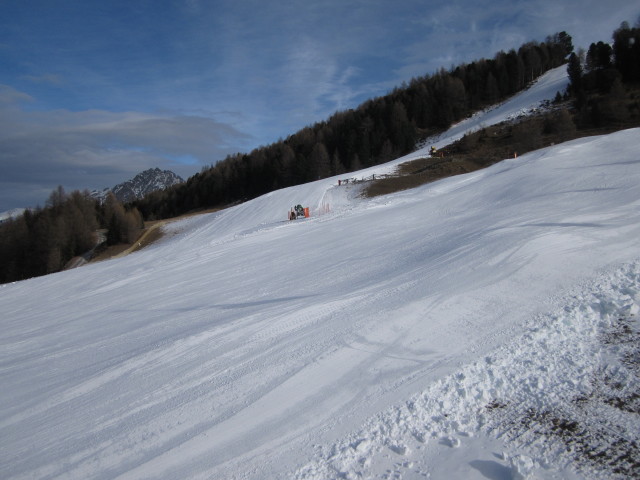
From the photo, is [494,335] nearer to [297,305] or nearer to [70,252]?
[297,305]

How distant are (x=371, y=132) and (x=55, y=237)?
60.3 metres

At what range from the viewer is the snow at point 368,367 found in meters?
3.39

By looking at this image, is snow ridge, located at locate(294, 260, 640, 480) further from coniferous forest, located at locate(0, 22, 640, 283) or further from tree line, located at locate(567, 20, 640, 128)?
tree line, located at locate(567, 20, 640, 128)

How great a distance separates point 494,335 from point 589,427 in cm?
160

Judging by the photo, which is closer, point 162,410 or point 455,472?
point 455,472

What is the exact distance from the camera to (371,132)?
74875mm

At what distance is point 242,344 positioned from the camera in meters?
5.84

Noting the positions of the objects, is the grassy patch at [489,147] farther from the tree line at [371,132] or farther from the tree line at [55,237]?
the tree line at [55,237]

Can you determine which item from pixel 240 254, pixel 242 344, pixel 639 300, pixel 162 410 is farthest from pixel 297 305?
pixel 240 254

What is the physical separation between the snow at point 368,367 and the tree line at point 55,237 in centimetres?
4754

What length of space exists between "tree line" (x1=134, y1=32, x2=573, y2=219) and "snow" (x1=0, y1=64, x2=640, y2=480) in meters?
59.1

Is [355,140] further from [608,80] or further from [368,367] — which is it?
[368,367]

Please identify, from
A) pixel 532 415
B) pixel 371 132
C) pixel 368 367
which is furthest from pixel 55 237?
pixel 532 415

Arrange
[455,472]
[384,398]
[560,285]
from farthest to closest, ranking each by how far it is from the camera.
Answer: [560,285], [384,398], [455,472]
